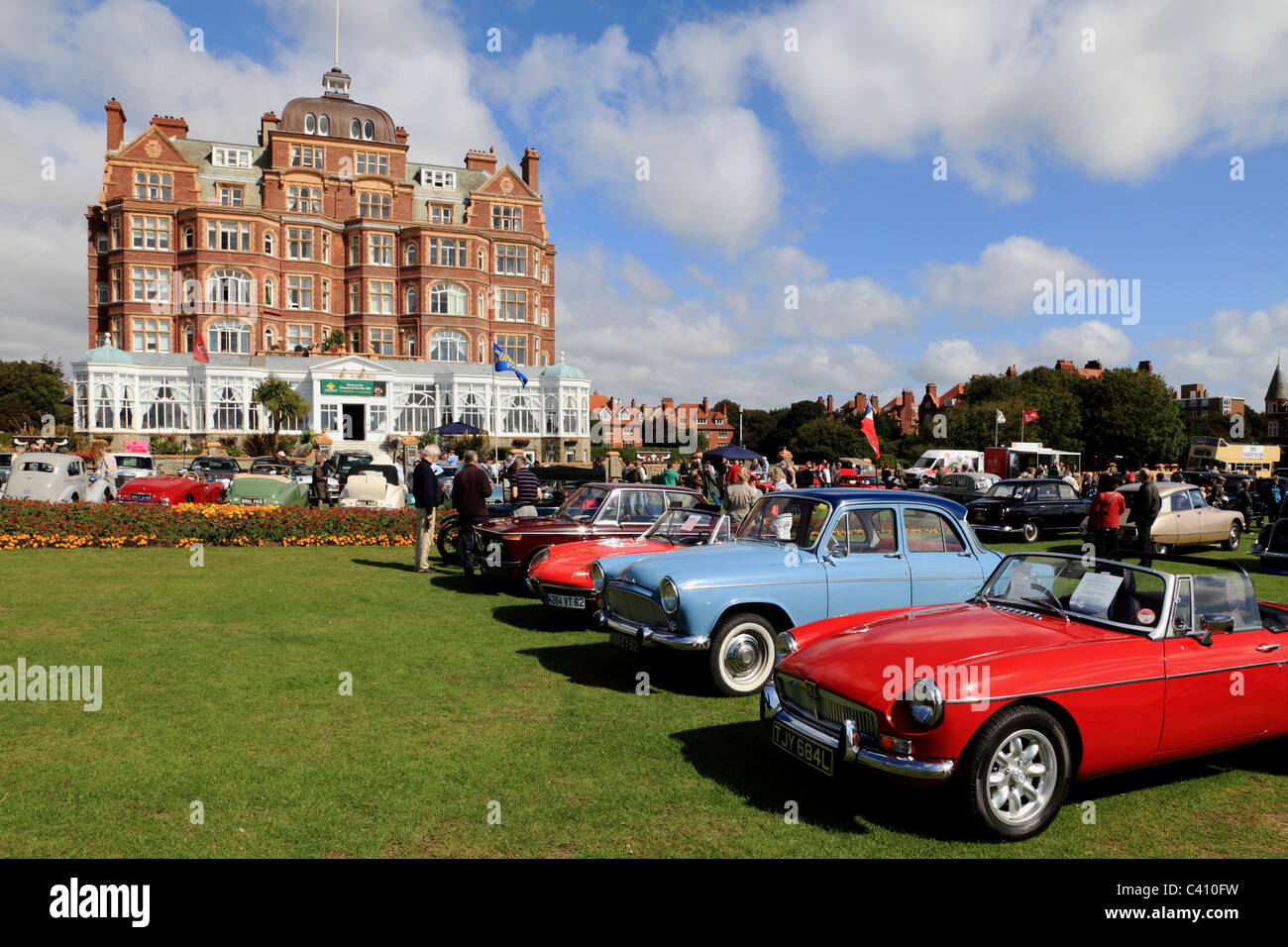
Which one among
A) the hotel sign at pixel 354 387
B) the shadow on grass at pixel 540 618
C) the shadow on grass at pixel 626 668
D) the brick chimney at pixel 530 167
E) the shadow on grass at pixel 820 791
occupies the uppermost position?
the brick chimney at pixel 530 167

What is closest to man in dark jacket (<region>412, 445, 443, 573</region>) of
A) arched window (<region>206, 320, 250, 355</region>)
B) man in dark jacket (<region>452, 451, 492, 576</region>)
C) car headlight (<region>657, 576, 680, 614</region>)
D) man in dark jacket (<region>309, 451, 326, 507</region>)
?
man in dark jacket (<region>452, 451, 492, 576</region>)

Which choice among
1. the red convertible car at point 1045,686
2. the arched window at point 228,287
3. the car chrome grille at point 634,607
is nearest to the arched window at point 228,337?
the arched window at point 228,287

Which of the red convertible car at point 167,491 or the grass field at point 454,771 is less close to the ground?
the red convertible car at point 167,491

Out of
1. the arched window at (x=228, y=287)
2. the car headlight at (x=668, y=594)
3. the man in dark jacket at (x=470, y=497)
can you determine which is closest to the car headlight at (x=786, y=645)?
the car headlight at (x=668, y=594)

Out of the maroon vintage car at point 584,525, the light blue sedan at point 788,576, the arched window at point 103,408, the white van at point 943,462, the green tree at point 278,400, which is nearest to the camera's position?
the light blue sedan at point 788,576

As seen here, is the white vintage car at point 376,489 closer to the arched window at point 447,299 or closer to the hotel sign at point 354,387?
the hotel sign at point 354,387

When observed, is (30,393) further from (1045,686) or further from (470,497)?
(1045,686)

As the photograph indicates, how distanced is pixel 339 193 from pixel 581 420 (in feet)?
76.9

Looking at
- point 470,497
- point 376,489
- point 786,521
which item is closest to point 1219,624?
point 786,521

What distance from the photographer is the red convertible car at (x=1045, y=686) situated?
171 inches

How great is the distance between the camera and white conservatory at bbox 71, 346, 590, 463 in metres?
45.4

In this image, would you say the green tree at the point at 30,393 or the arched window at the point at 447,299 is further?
the green tree at the point at 30,393

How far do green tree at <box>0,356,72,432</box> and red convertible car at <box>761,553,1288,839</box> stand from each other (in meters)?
85.6

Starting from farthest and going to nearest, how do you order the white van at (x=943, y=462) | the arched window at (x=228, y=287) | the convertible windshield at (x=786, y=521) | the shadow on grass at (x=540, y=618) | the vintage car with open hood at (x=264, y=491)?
1. the arched window at (x=228, y=287)
2. the white van at (x=943, y=462)
3. the vintage car with open hood at (x=264, y=491)
4. the shadow on grass at (x=540, y=618)
5. the convertible windshield at (x=786, y=521)
